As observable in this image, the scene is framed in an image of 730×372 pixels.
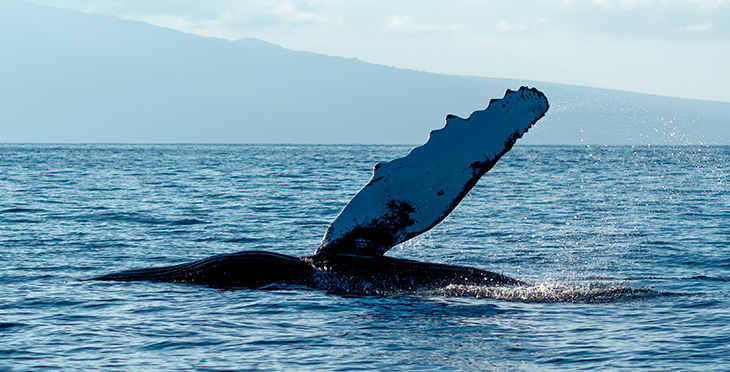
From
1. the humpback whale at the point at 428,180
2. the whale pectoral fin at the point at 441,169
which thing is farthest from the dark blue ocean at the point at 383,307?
the whale pectoral fin at the point at 441,169

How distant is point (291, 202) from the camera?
24750 millimetres

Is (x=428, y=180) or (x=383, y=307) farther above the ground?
(x=428, y=180)

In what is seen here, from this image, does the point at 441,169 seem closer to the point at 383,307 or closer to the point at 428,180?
the point at 428,180

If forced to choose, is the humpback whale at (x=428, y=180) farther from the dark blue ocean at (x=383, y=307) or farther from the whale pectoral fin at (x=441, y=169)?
the dark blue ocean at (x=383, y=307)

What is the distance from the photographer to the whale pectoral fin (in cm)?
823

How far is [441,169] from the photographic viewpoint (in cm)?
829

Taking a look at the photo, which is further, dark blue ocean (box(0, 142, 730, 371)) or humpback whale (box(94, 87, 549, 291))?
humpback whale (box(94, 87, 549, 291))

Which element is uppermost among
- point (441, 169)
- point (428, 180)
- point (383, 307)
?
point (441, 169)

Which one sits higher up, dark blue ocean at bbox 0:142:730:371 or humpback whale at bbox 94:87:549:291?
humpback whale at bbox 94:87:549:291

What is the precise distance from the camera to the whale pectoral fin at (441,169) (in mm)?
8234

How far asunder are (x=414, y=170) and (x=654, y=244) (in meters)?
8.49

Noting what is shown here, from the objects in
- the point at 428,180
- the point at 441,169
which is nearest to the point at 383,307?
the point at 428,180

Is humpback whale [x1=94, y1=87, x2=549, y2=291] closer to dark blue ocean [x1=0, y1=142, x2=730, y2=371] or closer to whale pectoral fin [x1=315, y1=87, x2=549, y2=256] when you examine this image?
whale pectoral fin [x1=315, y1=87, x2=549, y2=256]

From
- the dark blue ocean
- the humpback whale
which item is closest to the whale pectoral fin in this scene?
the humpback whale
